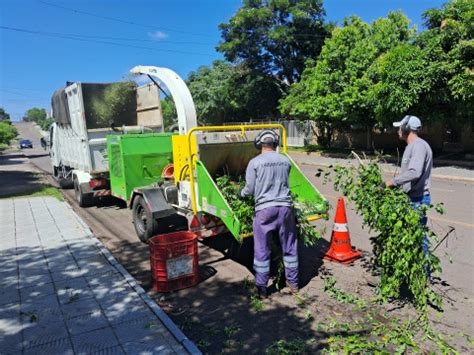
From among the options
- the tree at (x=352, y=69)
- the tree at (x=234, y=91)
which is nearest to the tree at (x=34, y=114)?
the tree at (x=234, y=91)

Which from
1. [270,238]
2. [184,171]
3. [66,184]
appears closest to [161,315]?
[270,238]

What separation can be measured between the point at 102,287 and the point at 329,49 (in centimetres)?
1772

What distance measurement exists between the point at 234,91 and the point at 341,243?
90.1ft

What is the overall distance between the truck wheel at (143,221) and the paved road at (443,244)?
213mm

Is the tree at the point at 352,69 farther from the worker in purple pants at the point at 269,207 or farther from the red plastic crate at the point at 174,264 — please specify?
the red plastic crate at the point at 174,264

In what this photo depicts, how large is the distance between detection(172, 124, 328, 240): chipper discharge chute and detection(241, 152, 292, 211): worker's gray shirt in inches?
20.2

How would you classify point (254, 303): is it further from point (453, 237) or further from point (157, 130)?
point (157, 130)

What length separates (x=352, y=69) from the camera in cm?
1781

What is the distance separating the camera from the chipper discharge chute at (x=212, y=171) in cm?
502

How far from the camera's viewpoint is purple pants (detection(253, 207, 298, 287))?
426cm

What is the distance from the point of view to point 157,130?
984 centimetres

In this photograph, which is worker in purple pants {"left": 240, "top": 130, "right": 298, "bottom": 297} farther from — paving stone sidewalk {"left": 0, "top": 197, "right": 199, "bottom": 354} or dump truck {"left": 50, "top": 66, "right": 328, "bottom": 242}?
paving stone sidewalk {"left": 0, "top": 197, "right": 199, "bottom": 354}

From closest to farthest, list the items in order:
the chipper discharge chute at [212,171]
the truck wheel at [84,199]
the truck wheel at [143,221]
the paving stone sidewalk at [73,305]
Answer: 1. the paving stone sidewalk at [73,305]
2. the chipper discharge chute at [212,171]
3. the truck wheel at [143,221]
4. the truck wheel at [84,199]

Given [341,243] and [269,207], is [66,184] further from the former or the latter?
[269,207]
